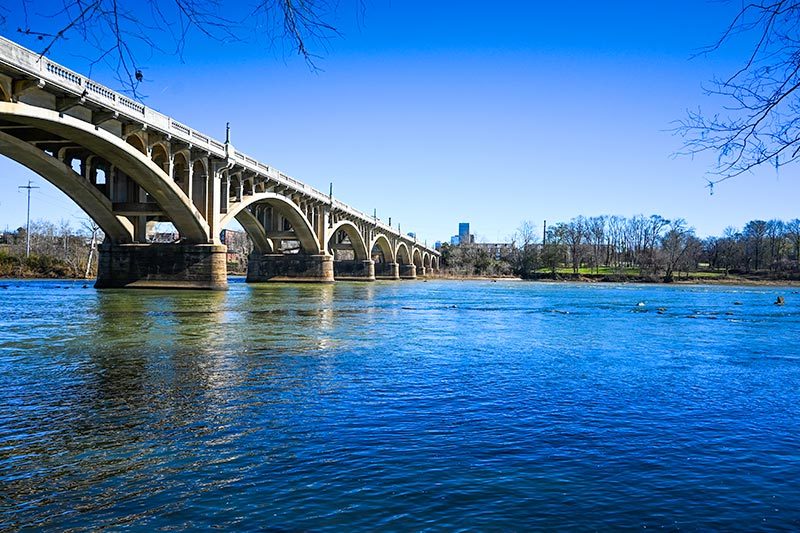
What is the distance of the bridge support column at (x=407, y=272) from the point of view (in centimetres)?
13325

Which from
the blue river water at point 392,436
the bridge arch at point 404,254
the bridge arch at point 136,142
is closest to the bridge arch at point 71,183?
the bridge arch at point 136,142

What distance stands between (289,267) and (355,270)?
2783cm

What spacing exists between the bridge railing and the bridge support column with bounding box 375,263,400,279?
5497 centimetres

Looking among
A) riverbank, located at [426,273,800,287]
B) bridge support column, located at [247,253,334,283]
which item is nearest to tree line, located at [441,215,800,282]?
riverbank, located at [426,273,800,287]

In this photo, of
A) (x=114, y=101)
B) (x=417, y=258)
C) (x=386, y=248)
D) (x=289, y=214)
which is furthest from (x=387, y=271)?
(x=114, y=101)

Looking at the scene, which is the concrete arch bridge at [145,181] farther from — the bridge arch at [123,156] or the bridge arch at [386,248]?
the bridge arch at [386,248]

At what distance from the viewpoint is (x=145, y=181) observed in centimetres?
4081

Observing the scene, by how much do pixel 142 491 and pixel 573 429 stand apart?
5542mm

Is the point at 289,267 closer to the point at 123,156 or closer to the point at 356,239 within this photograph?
the point at 356,239

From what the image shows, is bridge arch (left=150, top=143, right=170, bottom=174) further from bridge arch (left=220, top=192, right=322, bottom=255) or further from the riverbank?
the riverbank

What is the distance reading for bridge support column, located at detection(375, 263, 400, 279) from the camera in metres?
121

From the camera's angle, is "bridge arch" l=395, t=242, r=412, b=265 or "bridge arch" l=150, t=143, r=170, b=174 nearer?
"bridge arch" l=150, t=143, r=170, b=174

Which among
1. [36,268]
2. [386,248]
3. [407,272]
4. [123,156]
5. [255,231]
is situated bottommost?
[407,272]

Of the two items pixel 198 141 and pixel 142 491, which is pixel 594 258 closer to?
pixel 198 141
